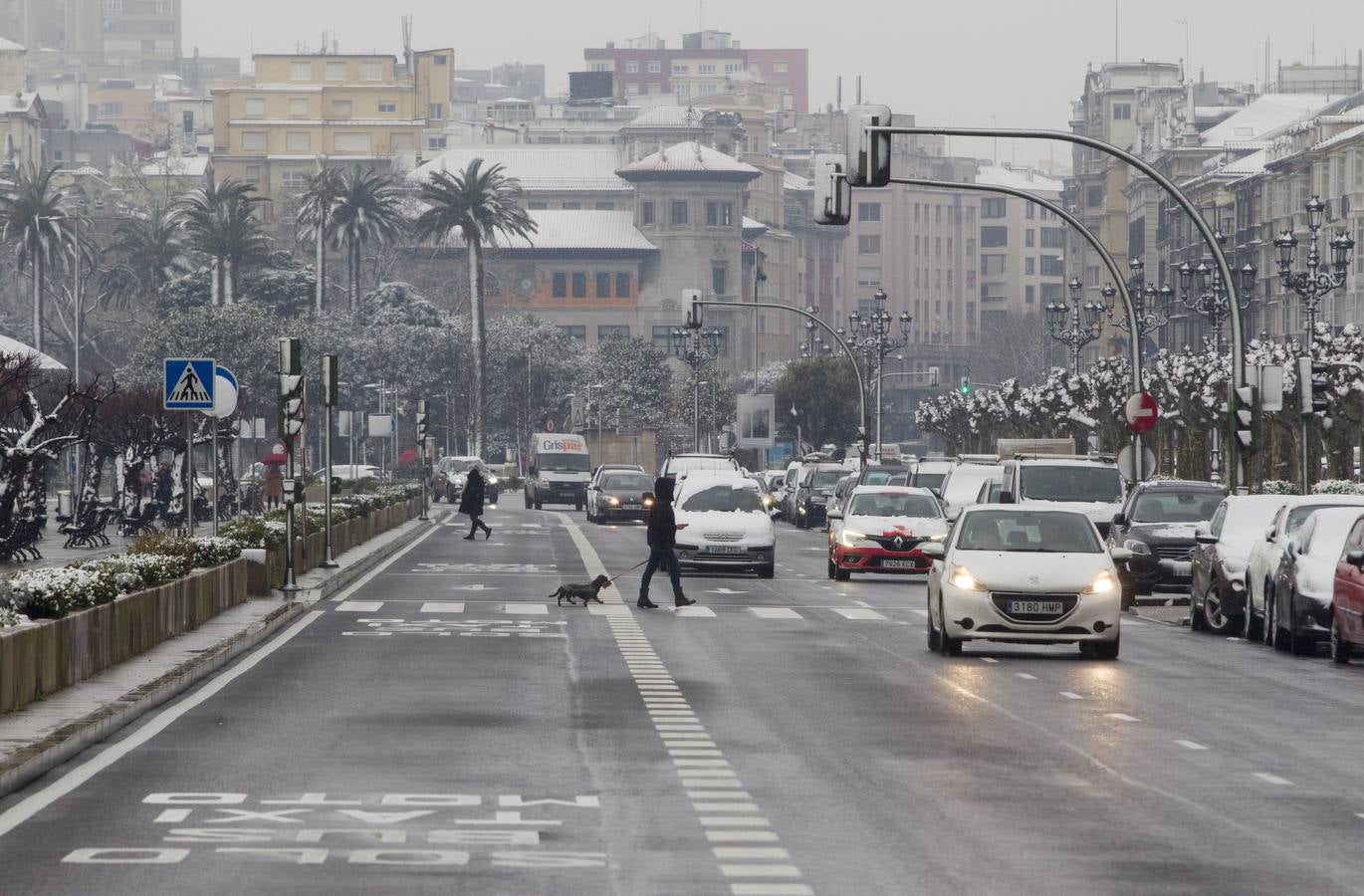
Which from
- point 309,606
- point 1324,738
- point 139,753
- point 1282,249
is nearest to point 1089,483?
point 309,606

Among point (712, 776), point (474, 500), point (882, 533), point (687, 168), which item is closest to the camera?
point (712, 776)

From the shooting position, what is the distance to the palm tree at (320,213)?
494 ft

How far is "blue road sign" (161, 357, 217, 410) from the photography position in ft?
93.4

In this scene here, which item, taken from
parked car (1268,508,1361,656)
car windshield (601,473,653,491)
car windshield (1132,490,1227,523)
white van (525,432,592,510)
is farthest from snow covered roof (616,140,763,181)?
parked car (1268,508,1361,656)

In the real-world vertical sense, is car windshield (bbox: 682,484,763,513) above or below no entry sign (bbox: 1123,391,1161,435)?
below

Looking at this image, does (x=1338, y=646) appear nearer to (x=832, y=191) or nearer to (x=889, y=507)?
(x=832, y=191)

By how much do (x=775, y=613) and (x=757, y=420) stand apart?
75083 mm

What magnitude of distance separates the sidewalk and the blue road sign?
2.25m

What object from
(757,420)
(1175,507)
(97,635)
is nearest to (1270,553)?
(1175,507)

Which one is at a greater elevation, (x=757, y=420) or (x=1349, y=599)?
(x=757, y=420)

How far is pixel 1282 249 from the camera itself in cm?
5700

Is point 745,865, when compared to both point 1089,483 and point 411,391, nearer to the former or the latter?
point 1089,483

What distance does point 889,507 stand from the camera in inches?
1610

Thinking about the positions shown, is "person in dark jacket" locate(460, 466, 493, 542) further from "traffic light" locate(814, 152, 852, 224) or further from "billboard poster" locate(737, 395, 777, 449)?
"billboard poster" locate(737, 395, 777, 449)
